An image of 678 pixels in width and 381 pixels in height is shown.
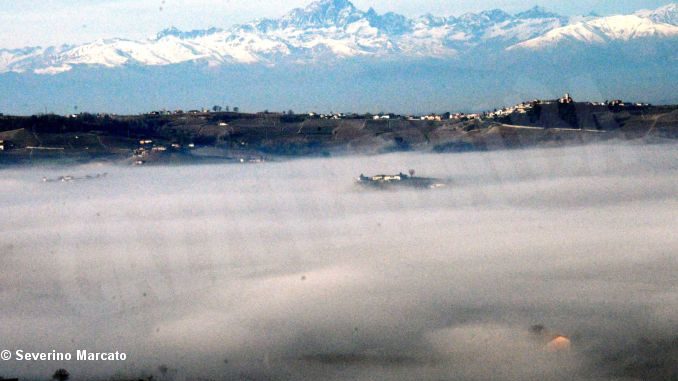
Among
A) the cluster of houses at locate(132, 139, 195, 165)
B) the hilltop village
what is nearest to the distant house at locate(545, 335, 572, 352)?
the hilltop village

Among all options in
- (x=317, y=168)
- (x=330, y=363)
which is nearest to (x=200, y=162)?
(x=317, y=168)

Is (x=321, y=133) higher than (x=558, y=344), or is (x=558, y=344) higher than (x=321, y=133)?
(x=321, y=133)

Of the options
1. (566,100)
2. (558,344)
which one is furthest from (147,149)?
(558,344)

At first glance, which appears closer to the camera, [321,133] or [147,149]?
[147,149]

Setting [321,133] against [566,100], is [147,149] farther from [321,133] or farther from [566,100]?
[566,100]

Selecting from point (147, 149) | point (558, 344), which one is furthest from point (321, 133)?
point (558, 344)

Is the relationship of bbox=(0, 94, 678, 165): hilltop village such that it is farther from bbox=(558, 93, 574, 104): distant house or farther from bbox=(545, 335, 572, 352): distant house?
bbox=(545, 335, 572, 352): distant house

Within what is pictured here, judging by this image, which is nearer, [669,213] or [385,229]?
[385,229]

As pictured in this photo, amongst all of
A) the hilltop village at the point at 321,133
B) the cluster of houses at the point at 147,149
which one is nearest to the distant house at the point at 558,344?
the hilltop village at the point at 321,133

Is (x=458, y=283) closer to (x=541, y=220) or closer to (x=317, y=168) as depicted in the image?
(x=541, y=220)
